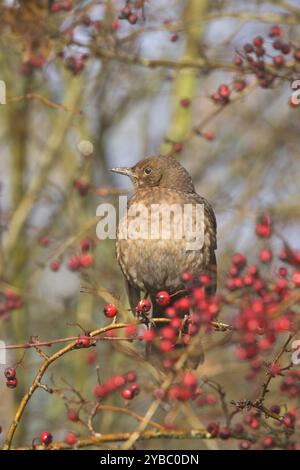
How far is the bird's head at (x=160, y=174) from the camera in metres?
5.77

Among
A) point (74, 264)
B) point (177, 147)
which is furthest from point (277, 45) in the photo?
point (74, 264)

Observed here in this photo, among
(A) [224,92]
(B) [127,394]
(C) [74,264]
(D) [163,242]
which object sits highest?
(A) [224,92]

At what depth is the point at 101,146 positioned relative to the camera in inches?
316

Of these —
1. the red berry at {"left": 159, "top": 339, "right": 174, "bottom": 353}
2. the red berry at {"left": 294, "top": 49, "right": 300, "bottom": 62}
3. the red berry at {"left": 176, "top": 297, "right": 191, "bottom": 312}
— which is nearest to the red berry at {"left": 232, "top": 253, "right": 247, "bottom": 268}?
the red berry at {"left": 176, "top": 297, "right": 191, "bottom": 312}

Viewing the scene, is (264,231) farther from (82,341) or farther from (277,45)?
(277,45)

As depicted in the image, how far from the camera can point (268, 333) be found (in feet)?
8.16

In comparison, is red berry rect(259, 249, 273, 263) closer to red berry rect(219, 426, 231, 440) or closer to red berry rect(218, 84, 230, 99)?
red berry rect(219, 426, 231, 440)

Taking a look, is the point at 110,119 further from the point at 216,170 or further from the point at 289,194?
the point at 289,194

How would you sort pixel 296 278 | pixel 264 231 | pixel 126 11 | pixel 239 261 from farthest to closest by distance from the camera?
pixel 126 11 < pixel 239 261 < pixel 264 231 < pixel 296 278

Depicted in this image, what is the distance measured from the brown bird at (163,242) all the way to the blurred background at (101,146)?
25 centimetres

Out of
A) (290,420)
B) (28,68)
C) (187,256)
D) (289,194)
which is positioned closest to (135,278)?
(187,256)

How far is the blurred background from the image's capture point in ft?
17.1

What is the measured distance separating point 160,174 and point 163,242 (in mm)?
797

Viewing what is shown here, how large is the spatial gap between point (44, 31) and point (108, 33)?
0.57m
